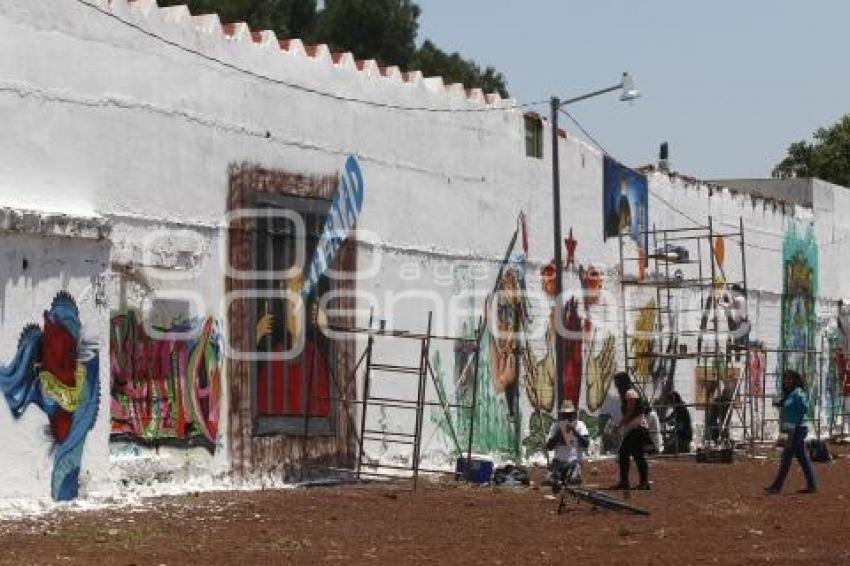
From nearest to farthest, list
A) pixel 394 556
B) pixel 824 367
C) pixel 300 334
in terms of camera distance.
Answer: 1. pixel 394 556
2. pixel 300 334
3. pixel 824 367

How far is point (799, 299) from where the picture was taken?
1570 inches

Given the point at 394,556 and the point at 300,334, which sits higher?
the point at 300,334

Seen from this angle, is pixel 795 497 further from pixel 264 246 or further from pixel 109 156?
pixel 109 156

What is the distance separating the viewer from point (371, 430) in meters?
23.5

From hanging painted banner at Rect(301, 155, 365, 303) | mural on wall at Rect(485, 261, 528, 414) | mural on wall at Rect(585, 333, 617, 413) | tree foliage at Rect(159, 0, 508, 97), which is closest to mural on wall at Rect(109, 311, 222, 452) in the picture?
hanging painted banner at Rect(301, 155, 365, 303)

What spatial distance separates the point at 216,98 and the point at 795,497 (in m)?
8.52

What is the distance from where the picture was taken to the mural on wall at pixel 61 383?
17.7 m

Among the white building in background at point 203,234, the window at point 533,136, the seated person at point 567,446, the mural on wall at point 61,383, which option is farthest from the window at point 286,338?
the window at point 533,136

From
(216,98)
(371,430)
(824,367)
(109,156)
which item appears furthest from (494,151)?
(824,367)

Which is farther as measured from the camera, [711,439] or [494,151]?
[711,439]

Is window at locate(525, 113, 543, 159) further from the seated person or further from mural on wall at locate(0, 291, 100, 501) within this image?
mural on wall at locate(0, 291, 100, 501)

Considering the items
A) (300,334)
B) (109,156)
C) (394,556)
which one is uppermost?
(109,156)

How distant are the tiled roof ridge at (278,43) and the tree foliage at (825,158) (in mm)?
35128

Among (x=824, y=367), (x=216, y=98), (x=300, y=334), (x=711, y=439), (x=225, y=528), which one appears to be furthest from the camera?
(x=824, y=367)
